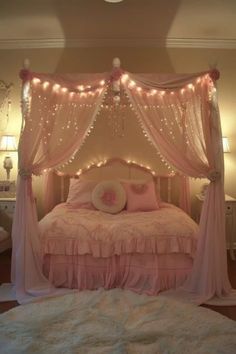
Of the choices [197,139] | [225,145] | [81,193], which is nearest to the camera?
[197,139]

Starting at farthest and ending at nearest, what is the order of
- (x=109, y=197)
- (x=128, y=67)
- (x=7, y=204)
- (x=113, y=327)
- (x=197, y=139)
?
(x=128, y=67) < (x=109, y=197) < (x=7, y=204) < (x=197, y=139) < (x=113, y=327)

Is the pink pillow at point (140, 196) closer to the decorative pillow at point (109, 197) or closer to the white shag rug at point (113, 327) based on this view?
the decorative pillow at point (109, 197)

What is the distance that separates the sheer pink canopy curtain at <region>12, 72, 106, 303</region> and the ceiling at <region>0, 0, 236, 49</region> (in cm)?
90

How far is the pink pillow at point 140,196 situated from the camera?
3.79 m

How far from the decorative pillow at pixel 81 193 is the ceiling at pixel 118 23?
1.82 metres

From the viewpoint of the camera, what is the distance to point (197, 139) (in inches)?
118

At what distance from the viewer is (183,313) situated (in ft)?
8.55

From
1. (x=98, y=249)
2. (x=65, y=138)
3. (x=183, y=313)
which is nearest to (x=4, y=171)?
(x=65, y=138)

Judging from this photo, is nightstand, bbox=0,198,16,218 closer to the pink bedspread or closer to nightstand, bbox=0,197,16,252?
nightstand, bbox=0,197,16,252

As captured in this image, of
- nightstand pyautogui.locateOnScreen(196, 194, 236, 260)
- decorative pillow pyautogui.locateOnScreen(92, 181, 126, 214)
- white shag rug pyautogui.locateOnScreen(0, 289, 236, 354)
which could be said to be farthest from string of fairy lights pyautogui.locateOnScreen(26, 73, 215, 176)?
white shag rug pyautogui.locateOnScreen(0, 289, 236, 354)

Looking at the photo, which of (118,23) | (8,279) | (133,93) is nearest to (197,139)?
(133,93)

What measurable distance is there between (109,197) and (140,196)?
1.22 ft

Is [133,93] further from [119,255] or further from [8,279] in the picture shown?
[8,279]

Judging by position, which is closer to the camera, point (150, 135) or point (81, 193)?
point (150, 135)
